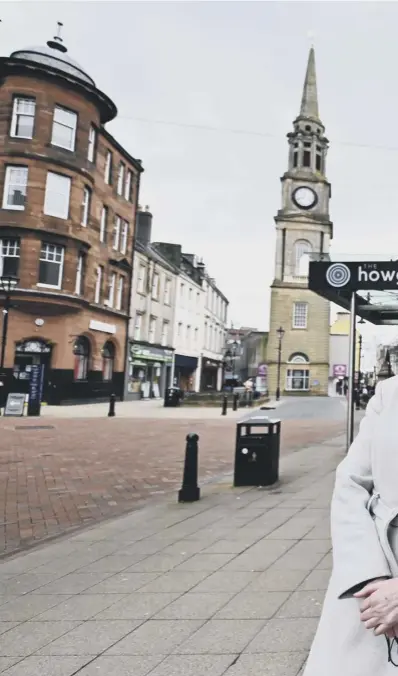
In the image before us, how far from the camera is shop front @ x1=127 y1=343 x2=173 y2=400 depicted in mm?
33438

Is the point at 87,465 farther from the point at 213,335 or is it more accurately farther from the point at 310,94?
the point at 310,94

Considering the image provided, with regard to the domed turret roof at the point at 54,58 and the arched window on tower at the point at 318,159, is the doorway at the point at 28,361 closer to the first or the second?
the domed turret roof at the point at 54,58

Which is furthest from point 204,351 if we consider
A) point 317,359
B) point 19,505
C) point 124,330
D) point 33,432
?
point 19,505

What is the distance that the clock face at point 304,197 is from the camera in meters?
57.0

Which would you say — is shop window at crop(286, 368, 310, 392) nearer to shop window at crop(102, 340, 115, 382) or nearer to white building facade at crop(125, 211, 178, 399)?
white building facade at crop(125, 211, 178, 399)

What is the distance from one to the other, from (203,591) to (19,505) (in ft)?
12.0

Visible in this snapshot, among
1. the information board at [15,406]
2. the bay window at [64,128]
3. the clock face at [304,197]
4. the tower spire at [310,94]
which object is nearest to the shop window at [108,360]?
the information board at [15,406]

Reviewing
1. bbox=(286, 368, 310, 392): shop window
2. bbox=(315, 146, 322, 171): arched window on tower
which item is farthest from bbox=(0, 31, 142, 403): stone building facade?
bbox=(315, 146, 322, 171): arched window on tower

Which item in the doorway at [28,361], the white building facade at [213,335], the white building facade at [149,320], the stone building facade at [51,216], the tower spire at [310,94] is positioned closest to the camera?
the doorway at [28,361]

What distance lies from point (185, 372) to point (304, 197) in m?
24.7

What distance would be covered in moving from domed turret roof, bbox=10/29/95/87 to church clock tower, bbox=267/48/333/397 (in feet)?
97.7

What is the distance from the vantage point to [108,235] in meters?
29.8

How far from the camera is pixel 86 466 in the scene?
9.45m

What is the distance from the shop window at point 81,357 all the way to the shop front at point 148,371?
5360 millimetres
